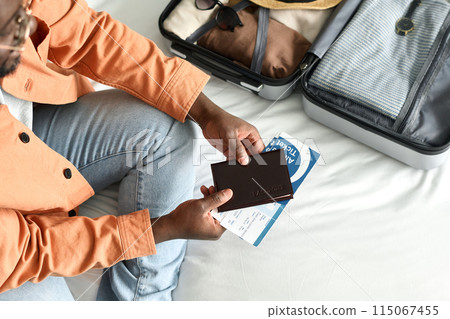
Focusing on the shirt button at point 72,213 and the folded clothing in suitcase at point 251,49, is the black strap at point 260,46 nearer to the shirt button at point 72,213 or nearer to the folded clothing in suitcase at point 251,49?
the folded clothing in suitcase at point 251,49

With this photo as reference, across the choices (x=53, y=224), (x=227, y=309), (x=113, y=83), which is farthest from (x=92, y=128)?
(x=227, y=309)

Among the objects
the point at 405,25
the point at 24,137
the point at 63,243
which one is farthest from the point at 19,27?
the point at 405,25

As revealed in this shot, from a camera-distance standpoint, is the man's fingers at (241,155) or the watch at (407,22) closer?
the man's fingers at (241,155)

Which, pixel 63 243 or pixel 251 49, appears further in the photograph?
pixel 251 49

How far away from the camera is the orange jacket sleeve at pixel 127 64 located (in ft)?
2.71

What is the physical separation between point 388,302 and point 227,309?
0.31m

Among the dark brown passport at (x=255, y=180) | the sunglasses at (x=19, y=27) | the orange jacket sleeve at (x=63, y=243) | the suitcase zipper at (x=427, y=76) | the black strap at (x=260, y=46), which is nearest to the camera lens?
the sunglasses at (x=19, y=27)

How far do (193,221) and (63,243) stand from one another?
0.73 feet

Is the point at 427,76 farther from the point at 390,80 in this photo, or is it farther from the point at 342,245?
the point at 342,245

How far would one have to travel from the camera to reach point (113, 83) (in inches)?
34.4

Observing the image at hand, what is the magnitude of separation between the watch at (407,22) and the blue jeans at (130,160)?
0.58 metres

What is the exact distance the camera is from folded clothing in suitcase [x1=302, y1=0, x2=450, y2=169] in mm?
895

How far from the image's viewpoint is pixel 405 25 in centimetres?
99

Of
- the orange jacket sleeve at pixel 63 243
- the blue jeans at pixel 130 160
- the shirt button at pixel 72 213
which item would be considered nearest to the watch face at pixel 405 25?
the blue jeans at pixel 130 160
